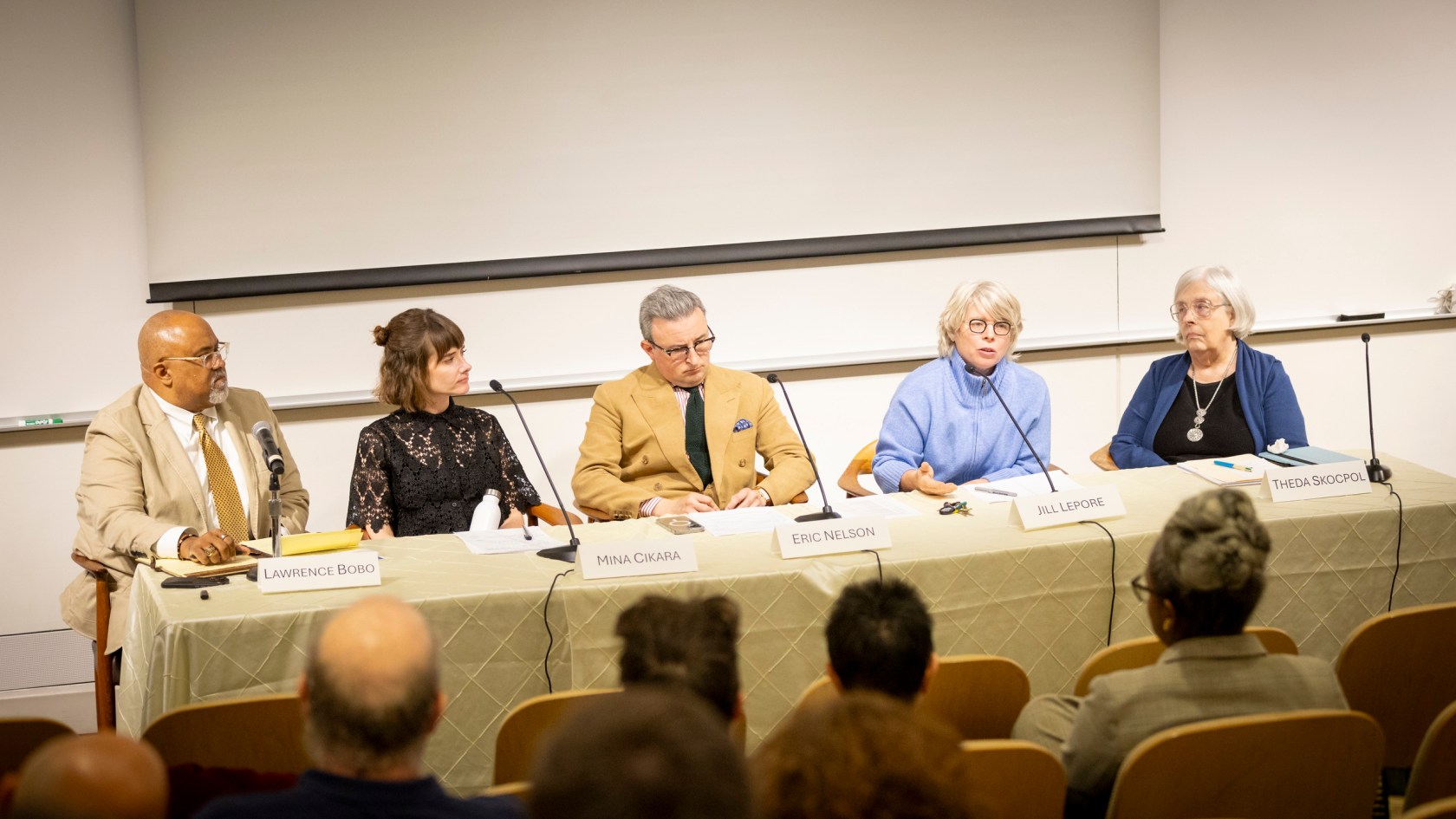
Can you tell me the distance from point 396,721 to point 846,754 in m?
0.54

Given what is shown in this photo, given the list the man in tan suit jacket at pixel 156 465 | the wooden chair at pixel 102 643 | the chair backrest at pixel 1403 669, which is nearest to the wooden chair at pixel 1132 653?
the chair backrest at pixel 1403 669

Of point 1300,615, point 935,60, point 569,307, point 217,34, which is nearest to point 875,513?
point 1300,615

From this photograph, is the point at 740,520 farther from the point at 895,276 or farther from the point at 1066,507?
the point at 895,276

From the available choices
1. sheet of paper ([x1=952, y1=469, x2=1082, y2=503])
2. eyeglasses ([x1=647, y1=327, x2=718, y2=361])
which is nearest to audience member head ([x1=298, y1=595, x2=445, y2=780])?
sheet of paper ([x1=952, y1=469, x2=1082, y2=503])

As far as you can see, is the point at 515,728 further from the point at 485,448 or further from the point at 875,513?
the point at 485,448

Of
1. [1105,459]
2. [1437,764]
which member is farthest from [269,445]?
[1105,459]

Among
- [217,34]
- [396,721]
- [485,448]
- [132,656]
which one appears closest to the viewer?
[396,721]

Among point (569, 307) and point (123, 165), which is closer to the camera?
point (123, 165)

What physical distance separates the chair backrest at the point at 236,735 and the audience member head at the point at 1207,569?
1381 millimetres

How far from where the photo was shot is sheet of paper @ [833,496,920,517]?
9.43 feet

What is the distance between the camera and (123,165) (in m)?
4.23

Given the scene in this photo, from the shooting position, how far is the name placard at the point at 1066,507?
2668mm

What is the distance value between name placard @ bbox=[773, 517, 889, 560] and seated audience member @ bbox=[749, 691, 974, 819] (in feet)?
4.58

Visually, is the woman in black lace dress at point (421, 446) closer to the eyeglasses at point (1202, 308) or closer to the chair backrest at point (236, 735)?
the chair backrest at point (236, 735)
